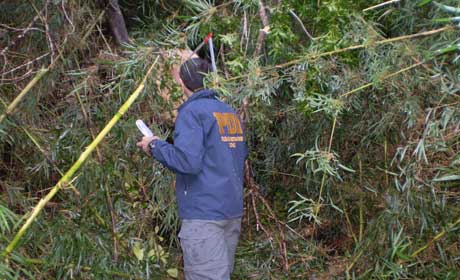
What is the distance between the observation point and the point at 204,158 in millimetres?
2773

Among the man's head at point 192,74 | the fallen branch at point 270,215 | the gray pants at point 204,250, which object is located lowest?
the fallen branch at point 270,215

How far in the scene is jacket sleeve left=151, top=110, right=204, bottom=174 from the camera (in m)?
2.64

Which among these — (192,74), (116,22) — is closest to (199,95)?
(192,74)

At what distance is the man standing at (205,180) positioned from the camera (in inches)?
108

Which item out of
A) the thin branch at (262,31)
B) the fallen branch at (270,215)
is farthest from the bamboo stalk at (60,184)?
the fallen branch at (270,215)

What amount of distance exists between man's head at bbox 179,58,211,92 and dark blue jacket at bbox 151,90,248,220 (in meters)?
0.06

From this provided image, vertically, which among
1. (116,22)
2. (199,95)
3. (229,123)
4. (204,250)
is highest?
(116,22)

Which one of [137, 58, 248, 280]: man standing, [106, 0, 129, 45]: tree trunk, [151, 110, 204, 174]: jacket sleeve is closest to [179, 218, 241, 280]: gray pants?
[137, 58, 248, 280]: man standing

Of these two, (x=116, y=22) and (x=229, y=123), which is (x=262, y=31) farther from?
(x=116, y=22)

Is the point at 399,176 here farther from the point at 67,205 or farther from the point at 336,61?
the point at 67,205

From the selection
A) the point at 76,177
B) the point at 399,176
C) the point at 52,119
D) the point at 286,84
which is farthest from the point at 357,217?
the point at 52,119

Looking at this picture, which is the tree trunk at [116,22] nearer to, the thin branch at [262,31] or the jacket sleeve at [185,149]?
the thin branch at [262,31]

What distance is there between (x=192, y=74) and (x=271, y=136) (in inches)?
38.4

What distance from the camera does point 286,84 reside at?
347cm
